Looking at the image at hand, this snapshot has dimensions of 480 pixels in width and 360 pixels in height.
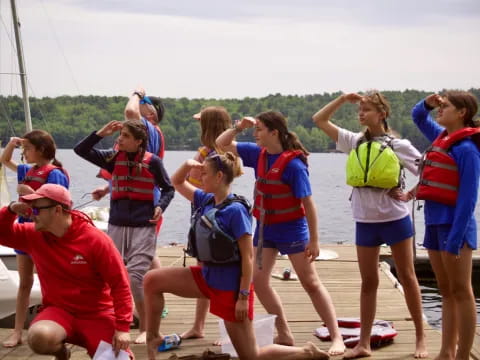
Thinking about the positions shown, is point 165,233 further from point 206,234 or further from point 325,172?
point 325,172

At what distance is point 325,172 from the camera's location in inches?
3049

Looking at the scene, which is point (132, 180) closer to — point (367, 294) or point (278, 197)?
point (278, 197)

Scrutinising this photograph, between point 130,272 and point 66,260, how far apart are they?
141 centimetres

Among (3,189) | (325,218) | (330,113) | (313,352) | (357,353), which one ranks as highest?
(330,113)

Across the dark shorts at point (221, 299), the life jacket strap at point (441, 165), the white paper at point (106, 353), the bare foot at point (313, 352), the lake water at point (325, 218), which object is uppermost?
the life jacket strap at point (441, 165)

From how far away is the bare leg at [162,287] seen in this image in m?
5.10

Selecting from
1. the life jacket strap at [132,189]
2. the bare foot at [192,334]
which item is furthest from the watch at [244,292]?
the bare foot at [192,334]

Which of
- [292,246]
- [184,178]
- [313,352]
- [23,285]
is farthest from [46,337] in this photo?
[292,246]

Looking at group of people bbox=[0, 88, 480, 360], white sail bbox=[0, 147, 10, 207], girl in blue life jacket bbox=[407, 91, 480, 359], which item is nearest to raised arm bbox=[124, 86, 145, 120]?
group of people bbox=[0, 88, 480, 360]

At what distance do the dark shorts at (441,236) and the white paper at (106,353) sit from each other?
2.05 meters

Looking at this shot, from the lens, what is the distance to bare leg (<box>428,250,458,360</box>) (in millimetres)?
5430

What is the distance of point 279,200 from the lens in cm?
585

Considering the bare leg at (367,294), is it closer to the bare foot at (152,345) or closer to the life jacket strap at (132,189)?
the bare foot at (152,345)

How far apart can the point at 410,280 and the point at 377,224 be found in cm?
45
